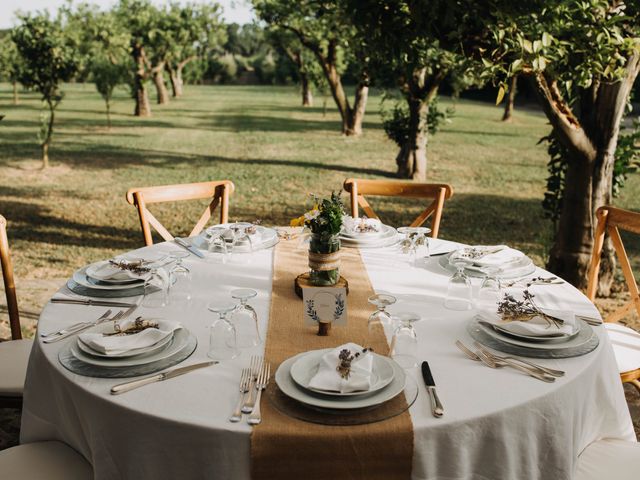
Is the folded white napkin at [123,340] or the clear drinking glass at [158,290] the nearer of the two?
the folded white napkin at [123,340]

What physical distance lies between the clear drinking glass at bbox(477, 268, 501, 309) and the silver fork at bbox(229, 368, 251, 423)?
1.17 metres

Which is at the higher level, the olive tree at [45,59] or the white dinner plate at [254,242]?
the olive tree at [45,59]

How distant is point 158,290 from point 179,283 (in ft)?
0.55

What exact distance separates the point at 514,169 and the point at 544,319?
12295 mm

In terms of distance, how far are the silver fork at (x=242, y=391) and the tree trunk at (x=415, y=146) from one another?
33.2ft

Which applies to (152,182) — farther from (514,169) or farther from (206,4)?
(206,4)

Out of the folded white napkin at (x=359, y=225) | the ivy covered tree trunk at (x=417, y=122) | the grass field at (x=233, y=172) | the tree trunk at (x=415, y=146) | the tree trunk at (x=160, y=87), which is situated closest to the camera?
the folded white napkin at (x=359, y=225)

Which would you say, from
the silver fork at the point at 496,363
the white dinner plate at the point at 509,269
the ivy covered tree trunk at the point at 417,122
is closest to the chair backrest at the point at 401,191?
the white dinner plate at the point at 509,269

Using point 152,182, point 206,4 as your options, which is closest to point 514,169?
point 152,182

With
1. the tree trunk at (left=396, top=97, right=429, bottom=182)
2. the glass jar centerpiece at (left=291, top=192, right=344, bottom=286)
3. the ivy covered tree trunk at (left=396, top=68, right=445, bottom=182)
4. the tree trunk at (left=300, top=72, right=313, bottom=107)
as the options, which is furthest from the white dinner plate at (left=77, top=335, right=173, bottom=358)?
the tree trunk at (left=300, top=72, right=313, bottom=107)

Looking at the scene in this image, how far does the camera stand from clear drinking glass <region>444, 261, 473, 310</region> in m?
2.64

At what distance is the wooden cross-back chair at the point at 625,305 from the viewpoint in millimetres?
3060

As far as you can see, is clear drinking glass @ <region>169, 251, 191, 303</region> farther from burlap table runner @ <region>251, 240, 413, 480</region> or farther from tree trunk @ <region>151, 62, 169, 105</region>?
tree trunk @ <region>151, 62, 169, 105</region>

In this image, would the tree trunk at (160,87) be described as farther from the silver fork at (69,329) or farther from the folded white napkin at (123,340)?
the folded white napkin at (123,340)
